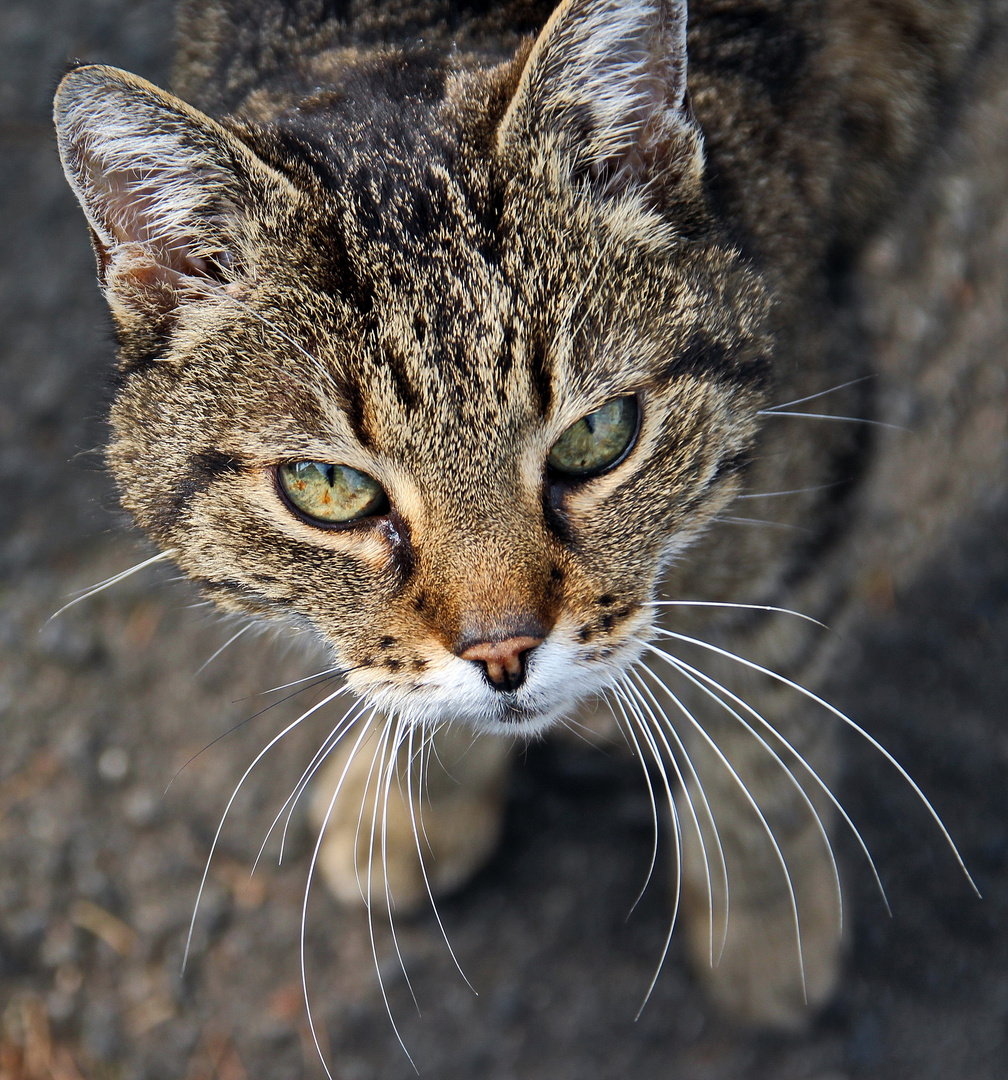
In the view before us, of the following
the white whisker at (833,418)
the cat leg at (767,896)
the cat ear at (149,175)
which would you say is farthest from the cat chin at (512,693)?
the cat leg at (767,896)

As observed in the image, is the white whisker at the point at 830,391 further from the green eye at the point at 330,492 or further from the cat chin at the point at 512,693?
the green eye at the point at 330,492

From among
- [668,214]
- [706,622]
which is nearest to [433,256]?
[668,214]

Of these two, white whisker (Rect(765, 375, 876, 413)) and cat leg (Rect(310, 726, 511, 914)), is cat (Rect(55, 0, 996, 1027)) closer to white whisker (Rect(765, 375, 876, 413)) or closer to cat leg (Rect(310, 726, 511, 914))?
white whisker (Rect(765, 375, 876, 413))

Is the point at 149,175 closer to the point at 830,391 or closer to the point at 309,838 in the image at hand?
the point at 830,391

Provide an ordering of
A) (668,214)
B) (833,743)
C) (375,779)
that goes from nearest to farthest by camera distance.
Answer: (668,214)
(833,743)
(375,779)

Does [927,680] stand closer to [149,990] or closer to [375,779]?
[375,779]

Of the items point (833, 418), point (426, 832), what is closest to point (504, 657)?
point (833, 418)

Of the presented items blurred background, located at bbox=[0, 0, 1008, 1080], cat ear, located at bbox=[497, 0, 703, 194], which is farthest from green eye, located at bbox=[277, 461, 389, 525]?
blurred background, located at bbox=[0, 0, 1008, 1080]
